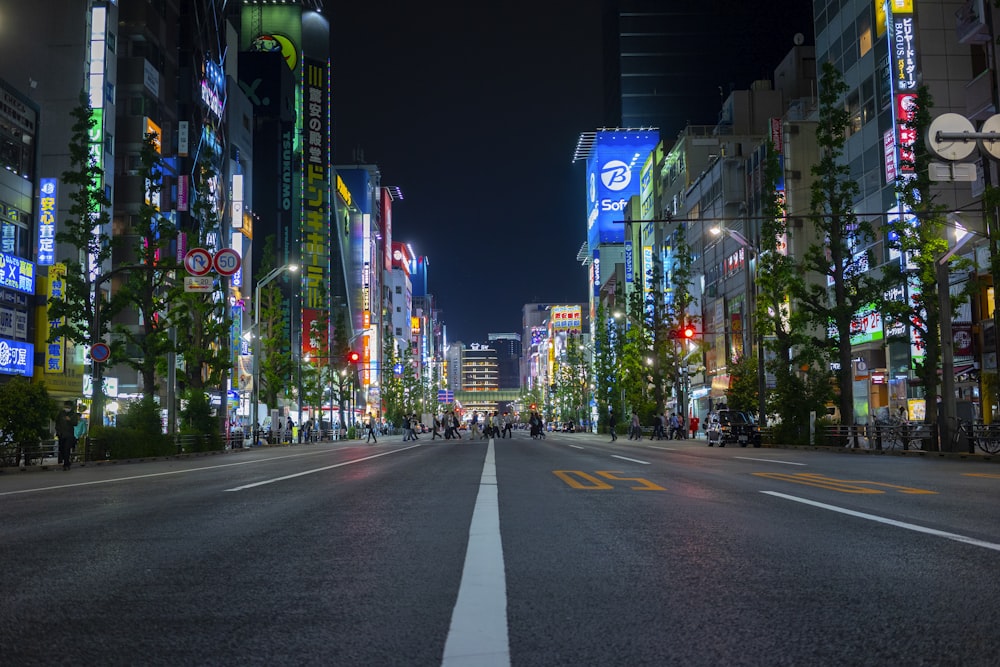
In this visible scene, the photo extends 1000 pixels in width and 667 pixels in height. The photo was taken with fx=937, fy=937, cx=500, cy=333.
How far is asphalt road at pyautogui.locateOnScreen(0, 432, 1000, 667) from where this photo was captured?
3.14 m

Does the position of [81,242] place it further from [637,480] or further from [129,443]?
[637,480]

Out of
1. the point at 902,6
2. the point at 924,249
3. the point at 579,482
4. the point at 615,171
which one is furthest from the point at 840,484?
the point at 615,171

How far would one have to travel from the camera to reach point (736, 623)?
3.50 m

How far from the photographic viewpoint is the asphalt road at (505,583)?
10.3 ft

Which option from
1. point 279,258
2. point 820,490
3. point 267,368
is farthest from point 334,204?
point 820,490

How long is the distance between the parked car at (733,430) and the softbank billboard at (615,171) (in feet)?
258

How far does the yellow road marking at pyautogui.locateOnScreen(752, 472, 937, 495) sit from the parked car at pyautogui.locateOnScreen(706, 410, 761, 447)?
2324 centimetres

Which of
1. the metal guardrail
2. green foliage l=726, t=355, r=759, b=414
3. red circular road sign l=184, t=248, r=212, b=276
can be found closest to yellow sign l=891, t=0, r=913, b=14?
the metal guardrail

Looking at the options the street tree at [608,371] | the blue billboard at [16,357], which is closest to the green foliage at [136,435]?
the blue billboard at [16,357]

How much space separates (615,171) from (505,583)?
120 m

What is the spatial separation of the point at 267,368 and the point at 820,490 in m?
51.0

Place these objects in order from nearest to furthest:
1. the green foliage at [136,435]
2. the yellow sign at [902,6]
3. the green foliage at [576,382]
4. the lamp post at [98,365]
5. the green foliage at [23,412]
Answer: the green foliage at [23,412] < the green foliage at [136,435] < the lamp post at [98,365] < the yellow sign at [902,6] < the green foliage at [576,382]

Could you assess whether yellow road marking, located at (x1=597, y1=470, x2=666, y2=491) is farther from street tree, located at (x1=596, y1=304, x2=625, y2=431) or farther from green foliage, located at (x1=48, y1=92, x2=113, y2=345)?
street tree, located at (x1=596, y1=304, x2=625, y2=431)

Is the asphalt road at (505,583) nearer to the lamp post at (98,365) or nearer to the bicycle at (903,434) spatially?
the bicycle at (903,434)
